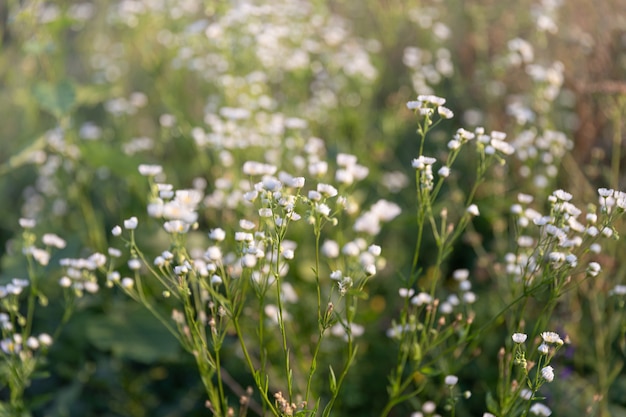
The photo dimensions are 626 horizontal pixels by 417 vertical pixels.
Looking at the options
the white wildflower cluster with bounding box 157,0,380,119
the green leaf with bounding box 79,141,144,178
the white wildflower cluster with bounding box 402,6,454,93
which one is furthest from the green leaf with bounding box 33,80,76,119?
the white wildflower cluster with bounding box 402,6,454,93

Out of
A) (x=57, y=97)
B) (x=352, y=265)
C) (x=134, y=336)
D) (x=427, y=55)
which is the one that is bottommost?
(x=134, y=336)

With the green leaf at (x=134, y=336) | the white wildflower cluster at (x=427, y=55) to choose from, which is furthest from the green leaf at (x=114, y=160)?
the white wildflower cluster at (x=427, y=55)

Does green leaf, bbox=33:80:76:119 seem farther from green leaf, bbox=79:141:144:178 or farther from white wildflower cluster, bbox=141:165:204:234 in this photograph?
white wildflower cluster, bbox=141:165:204:234

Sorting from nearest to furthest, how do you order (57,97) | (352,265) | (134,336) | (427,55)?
(352,265) < (134,336) < (57,97) < (427,55)

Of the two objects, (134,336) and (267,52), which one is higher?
(267,52)

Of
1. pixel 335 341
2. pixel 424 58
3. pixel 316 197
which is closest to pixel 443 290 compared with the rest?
pixel 335 341

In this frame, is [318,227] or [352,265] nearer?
[318,227]

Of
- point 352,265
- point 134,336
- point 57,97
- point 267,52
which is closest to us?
point 352,265

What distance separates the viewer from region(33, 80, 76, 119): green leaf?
9.57 ft

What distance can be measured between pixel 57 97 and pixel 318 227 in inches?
68.2

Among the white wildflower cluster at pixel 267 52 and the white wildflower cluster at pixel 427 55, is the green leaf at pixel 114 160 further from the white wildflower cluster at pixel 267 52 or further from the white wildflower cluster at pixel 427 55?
the white wildflower cluster at pixel 427 55

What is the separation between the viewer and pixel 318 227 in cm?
170

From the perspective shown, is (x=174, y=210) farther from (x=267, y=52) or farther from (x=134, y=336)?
(x=267, y=52)

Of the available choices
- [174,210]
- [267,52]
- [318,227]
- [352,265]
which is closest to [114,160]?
[267,52]
